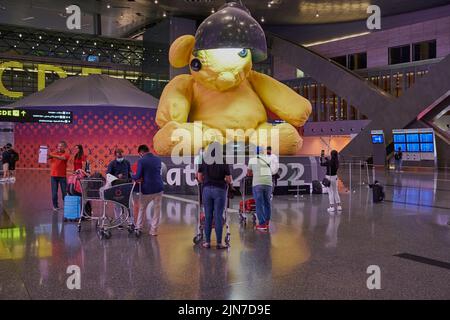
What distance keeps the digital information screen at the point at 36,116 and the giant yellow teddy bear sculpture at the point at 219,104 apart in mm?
9421

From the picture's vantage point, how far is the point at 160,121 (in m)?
12.4

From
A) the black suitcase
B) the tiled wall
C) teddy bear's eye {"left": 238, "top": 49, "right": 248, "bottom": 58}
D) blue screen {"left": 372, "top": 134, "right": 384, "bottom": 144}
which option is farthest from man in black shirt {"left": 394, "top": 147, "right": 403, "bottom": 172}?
teddy bear's eye {"left": 238, "top": 49, "right": 248, "bottom": 58}

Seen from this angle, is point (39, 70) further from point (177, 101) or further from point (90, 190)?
point (90, 190)

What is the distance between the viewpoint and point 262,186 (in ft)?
24.0

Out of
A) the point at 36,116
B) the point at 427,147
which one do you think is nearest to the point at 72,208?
the point at 36,116

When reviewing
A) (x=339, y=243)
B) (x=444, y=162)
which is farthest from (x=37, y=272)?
(x=444, y=162)

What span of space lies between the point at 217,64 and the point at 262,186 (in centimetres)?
506

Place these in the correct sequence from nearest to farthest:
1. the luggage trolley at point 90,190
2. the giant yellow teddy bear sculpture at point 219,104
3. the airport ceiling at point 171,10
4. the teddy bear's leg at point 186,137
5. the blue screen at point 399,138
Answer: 1. the luggage trolley at point 90,190
2. the giant yellow teddy bear sculpture at point 219,104
3. the teddy bear's leg at point 186,137
4. the blue screen at point 399,138
5. the airport ceiling at point 171,10

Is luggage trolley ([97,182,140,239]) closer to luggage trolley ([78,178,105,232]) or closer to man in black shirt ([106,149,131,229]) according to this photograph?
luggage trolley ([78,178,105,232])

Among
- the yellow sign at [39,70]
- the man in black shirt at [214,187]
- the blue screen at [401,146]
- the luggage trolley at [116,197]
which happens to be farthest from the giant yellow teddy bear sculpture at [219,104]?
the yellow sign at [39,70]

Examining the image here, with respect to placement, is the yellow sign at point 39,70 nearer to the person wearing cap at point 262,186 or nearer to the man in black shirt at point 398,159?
the man in black shirt at point 398,159

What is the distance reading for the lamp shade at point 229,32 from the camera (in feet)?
30.3
